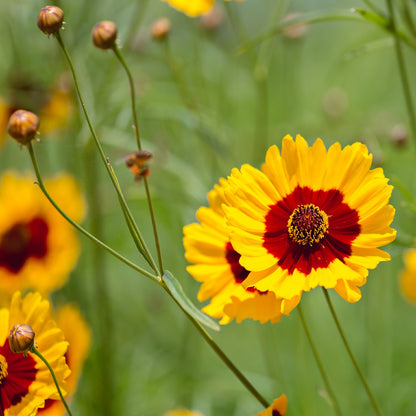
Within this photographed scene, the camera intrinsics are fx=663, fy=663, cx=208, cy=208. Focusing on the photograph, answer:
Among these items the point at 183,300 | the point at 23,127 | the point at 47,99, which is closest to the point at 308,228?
the point at 183,300

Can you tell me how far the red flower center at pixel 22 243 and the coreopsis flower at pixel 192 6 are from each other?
490mm

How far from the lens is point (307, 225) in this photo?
61 centimetres

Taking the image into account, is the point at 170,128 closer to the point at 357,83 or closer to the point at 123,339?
the point at 123,339

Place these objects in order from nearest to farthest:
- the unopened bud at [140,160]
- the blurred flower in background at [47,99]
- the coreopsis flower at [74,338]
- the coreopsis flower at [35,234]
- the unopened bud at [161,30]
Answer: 1. the unopened bud at [140,160]
2. the coreopsis flower at [74,338]
3. the unopened bud at [161,30]
4. the coreopsis flower at [35,234]
5. the blurred flower in background at [47,99]

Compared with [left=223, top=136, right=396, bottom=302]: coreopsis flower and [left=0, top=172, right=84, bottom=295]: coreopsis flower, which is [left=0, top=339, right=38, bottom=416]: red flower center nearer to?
[left=223, top=136, right=396, bottom=302]: coreopsis flower

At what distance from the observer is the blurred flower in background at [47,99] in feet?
4.05

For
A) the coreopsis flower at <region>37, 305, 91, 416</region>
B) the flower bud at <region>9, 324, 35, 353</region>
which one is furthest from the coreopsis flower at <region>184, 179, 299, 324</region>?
the coreopsis flower at <region>37, 305, 91, 416</region>

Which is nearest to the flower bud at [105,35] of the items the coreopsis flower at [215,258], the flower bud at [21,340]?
the coreopsis flower at [215,258]

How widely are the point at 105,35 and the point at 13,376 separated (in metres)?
0.34

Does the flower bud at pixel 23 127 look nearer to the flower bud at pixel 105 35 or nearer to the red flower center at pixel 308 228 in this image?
the flower bud at pixel 105 35

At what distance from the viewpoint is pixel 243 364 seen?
1687mm

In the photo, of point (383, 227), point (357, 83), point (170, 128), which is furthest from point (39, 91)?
point (357, 83)

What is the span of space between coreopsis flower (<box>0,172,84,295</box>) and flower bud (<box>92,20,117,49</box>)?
20.0 inches

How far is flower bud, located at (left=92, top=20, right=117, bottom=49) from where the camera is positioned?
2.11ft
